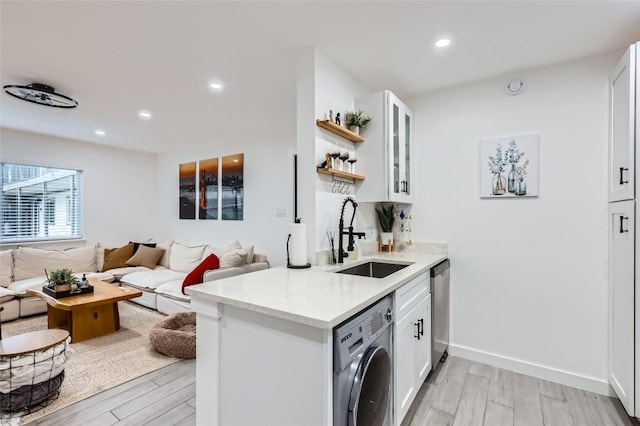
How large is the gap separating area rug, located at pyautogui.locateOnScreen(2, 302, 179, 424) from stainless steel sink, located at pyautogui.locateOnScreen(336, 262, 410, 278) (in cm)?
182

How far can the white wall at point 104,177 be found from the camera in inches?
173

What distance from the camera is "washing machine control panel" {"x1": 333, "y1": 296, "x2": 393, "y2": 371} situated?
3.85 ft

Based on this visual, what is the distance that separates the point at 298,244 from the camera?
2062 mm

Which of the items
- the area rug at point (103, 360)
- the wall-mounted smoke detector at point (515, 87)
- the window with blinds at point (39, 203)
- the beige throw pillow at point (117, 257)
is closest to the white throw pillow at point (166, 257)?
the beige throw pillow at point (117, 257)

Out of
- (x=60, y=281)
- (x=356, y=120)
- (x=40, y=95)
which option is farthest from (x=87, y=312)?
(x=356, y=120)

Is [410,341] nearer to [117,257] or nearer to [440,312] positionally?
[440,312]

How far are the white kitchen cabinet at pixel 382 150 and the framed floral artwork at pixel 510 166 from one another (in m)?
0.72

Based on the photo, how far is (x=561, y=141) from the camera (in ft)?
7.76

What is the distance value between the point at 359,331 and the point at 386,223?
5.86 ft

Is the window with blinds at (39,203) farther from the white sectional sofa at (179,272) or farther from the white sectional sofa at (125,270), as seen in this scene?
the white sectional sofa at (179,272)

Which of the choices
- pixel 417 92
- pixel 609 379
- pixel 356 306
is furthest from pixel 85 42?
pixel 609 379

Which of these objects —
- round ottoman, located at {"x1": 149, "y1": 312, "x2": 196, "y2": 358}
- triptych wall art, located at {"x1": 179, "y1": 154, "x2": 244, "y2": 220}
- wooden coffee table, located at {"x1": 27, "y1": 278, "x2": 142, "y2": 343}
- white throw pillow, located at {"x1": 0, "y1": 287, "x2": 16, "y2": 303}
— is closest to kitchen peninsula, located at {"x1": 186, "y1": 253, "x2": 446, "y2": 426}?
round ottoman, located at {"x1": 149, "y1": 312, "x2": 196, "y2": 358}

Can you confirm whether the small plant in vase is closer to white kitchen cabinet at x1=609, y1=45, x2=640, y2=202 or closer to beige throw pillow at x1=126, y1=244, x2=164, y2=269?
white kitchen cabinet at x1=609, y1=45, x2=640, y2=202

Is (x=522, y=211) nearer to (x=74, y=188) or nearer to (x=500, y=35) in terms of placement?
(x=500, y=35)
